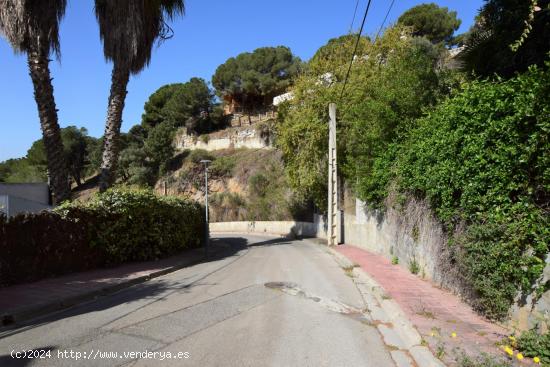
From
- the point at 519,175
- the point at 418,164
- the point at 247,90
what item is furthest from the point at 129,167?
the point at 519,175

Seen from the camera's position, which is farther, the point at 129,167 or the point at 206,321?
the point at 129,167

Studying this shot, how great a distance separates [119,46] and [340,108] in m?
12.6

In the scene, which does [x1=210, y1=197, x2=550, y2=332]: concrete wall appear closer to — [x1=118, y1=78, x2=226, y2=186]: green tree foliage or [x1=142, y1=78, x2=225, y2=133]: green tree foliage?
[x1=118, y1=78, x2=226, y2=186]: green tree foliage

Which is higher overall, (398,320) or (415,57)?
(415,57)

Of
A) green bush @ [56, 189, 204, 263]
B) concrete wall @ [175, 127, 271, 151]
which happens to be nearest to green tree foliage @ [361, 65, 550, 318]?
green bush @ [56, 189, 204, 263]

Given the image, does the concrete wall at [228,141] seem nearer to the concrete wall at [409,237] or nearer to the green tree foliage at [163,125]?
the green tree foliage at [163,125]

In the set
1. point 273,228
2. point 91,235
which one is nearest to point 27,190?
point 91,235

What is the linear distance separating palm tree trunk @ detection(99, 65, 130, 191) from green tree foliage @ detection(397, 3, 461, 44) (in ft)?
128

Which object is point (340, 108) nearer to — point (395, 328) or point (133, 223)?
point (133, 223)

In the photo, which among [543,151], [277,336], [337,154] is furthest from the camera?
[337,154]

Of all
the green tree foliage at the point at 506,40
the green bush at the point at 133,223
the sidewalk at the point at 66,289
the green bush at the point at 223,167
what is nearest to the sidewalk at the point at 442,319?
the green tree foliage at the point at 506,40

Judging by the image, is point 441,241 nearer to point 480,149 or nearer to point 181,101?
point 480,149

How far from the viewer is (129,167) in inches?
2420

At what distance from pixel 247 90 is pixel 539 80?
61.6 meters
